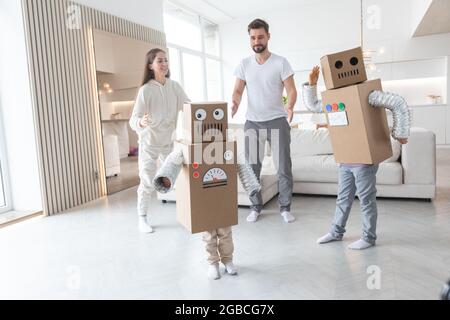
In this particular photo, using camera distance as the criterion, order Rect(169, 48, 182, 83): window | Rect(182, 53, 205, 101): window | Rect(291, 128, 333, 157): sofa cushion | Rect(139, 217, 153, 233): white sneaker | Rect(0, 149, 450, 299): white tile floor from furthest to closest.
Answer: Rect(182, 53, 205, 101): window, Rect(169, 48, 182, 83): window, Rect(291, 128, 333, 157): sofa cushion, Rect(139, 217, 153, 233): white sneaker, Rect(0, 149, 450, 299): white tile floor

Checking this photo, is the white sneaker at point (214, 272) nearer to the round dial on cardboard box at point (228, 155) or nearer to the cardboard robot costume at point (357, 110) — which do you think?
the round dial on cardboard box at point (228, 155)

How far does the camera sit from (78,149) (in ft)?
12.8

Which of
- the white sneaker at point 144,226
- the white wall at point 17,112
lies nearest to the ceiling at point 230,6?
the white wall at point 17,112

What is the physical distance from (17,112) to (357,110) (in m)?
3.07

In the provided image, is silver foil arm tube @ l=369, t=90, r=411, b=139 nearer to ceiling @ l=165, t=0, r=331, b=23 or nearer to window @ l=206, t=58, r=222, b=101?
ceiling @ l=165, t=0, r=331, b=23

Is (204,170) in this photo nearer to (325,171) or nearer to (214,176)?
(214,176)

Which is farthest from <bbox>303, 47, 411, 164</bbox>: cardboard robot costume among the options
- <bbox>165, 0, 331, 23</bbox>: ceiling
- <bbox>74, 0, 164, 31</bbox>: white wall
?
<bbox>165, 0, 331, 23</bbox>: ceiling

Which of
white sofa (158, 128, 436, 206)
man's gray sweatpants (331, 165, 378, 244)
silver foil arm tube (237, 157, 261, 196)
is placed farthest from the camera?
white sofa (158, 128, 436, 206)

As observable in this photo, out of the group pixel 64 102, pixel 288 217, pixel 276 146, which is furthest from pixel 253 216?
pixel 64 102

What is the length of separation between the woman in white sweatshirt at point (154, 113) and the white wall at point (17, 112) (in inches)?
51.5

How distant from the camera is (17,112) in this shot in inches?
137

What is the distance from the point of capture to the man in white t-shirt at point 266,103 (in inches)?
110

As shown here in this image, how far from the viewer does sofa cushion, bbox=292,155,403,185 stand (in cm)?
330
